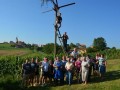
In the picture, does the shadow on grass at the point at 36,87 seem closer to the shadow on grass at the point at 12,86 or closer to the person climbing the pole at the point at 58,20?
the shadow on grass at the point at 12,86

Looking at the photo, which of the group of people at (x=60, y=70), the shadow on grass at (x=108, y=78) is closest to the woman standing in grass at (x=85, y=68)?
the group of people at (x=60, y=70)

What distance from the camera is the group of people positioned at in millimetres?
18984

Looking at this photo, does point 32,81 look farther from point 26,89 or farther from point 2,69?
point 2,69

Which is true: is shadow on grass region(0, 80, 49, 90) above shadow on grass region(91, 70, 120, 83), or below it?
below

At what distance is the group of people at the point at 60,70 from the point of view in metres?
19.0

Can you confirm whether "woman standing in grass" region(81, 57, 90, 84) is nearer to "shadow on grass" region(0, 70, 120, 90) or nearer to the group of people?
the group of people

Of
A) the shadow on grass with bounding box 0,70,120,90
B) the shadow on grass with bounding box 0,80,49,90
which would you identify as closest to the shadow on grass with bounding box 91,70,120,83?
the shadow on grass with bounding box 0,70,120,90

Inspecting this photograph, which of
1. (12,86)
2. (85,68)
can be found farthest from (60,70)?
(12,86)

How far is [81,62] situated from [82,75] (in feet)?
2.66

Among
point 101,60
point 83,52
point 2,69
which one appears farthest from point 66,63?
point 2,69

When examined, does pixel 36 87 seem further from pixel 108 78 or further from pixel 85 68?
pixel 108 78

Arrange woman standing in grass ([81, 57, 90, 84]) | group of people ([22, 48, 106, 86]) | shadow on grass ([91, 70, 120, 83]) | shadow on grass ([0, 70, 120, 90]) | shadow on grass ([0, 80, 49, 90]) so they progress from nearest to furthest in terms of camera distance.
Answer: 1. woman standing in grass ([81, 57, 90, 84])
2. group of people ([22, 48, 106, 86])
3. shadow on grass ([0, 80, 49, 90])
4. shadow on grass ([0, 70, 120, 90])
5. shadow on grass ([91, 70, 120, 83])

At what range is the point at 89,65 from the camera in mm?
19094

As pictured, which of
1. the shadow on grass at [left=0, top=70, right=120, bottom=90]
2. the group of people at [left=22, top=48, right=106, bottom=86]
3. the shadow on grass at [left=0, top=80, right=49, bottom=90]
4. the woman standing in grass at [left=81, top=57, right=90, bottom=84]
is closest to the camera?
the woman standing in grass at [left=81, top=57, right=90, bottom=84]
